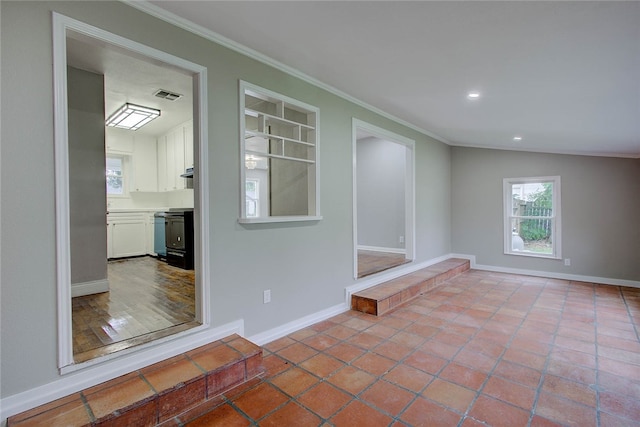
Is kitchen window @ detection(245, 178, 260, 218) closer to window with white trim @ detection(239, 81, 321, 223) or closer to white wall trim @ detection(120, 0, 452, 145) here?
window with white trim @ detection(239, 81, 321, 223)

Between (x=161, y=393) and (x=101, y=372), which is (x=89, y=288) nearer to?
(x=101, y=372)

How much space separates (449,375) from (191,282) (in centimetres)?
316

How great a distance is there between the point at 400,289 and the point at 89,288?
3.66 metres

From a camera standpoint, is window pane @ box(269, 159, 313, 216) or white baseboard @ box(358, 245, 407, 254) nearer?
window pane @ box(269, 159, 313, 216)

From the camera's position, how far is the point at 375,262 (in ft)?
16.3

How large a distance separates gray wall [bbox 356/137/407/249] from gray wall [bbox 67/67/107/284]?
4.63 metres

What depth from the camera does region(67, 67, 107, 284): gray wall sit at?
3.27 metres

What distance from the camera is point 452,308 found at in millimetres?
3729

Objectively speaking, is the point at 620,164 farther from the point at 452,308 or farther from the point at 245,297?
the point at 245,297

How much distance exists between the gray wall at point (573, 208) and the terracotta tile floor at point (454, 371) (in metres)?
1.38

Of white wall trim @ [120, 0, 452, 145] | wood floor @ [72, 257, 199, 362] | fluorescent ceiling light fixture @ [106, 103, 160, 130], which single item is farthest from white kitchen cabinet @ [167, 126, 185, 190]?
white wall trim @ [120, 0, 452, 145]

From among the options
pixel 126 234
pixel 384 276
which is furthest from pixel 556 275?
pixel 126 234

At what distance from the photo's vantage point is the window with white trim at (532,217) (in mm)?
5246

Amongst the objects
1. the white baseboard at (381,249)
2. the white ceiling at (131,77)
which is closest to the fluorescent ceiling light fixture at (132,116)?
the white ceiling at (131,77)
